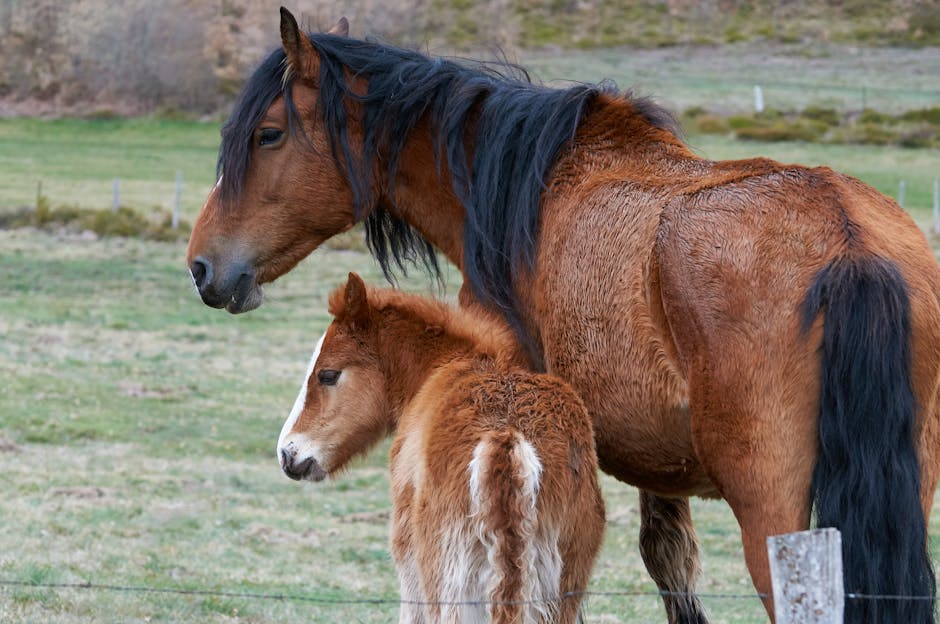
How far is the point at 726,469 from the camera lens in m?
3.77

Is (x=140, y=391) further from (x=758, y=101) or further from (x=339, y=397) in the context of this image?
(x=758, y=101)

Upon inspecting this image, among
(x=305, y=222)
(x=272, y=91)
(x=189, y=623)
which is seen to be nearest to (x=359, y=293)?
(x=305, y=222)

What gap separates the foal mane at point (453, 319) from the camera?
4.49 metres

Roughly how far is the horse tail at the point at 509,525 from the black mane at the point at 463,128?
0.79 metres

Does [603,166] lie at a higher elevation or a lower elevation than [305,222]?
higher

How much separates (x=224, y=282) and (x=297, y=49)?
3.13ft

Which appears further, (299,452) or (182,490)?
(182,490)

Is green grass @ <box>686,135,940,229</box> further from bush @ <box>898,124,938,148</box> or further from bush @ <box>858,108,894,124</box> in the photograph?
bush @ <box>858,108,894,124</box>

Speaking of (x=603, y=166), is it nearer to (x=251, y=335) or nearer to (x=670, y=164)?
(x=670, y=164)

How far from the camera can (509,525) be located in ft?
12.4

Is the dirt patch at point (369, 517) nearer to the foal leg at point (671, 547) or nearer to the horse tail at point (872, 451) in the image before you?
the foal leg at point (671, 547)

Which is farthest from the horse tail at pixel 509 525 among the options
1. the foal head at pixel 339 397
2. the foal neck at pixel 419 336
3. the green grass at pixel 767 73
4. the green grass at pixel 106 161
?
the green grass at pixel 767 73

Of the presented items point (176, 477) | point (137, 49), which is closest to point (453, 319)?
point (176, 477)

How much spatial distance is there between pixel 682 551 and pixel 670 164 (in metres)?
1.69
